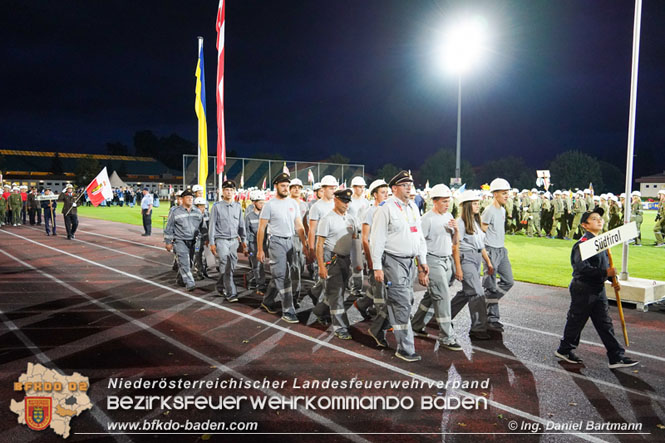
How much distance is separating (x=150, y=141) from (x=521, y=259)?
130308 millimetres

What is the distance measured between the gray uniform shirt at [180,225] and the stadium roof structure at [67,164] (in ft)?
307

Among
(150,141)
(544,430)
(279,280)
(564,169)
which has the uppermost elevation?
(150,141)

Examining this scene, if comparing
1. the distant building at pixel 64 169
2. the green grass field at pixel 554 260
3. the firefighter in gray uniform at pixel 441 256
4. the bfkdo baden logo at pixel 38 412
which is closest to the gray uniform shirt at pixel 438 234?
the firefighter in gray uniform at pixel 441 256

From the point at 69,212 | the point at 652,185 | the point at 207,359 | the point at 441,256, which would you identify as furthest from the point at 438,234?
the point at 652,185

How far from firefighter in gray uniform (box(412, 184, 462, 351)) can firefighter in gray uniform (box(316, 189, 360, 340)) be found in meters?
1.19

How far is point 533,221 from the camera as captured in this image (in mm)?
20219

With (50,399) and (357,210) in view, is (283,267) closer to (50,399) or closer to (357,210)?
(357,210)

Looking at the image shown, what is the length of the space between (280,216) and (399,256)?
2.54 meters

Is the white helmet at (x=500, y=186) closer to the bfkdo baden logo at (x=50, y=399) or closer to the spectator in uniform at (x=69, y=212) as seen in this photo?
the bfkdo baden logo at (x=50, y=399)

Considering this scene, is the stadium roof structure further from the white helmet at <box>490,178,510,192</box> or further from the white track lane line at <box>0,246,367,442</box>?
the white helmet at <box>490,178,510,192</box>

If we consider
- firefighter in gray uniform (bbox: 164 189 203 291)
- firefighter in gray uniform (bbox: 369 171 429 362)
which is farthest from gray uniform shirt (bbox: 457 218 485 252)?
firefighter in gray uniform (bbox: 164 189 203 291)

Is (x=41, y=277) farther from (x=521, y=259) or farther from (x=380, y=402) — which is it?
(x=521, y=259)

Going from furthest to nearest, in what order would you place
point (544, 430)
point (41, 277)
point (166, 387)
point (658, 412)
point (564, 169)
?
1. point (564, 169)
2. point (41, 277)
3. point (166, 387)
4. point (658, 412)
5. point (544, 430)

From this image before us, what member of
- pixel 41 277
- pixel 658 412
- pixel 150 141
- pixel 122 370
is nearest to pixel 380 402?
pixel 658 412
